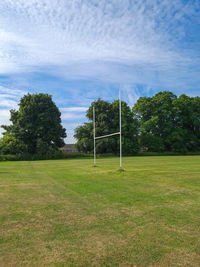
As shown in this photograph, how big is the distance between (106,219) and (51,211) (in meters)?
1.61

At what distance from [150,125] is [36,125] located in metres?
25.9

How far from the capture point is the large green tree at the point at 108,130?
50237 mm

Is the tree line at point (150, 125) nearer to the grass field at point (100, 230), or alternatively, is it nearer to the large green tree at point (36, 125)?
the large green tree at point (36, 125)

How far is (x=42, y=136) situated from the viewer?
46.2m

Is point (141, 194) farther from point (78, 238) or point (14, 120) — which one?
point (14, 120)

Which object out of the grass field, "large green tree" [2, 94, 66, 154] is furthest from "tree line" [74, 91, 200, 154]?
the grass field

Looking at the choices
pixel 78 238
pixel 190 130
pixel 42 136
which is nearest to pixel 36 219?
pixel 78 238

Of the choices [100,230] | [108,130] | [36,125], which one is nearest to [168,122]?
[108,130]

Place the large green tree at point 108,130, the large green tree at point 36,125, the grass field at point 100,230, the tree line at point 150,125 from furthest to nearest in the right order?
the tree line at point 150,125, the large green tree at point 108,130, the large green tree at point 36,125, the grass field at point 100,230

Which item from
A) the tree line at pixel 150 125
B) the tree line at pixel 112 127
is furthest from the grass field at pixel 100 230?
the tree line at pixel 150 125

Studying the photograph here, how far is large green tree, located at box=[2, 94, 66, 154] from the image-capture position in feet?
147

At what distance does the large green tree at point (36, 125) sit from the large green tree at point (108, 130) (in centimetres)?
552

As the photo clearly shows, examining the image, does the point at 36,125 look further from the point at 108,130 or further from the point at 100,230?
the point at 100,230

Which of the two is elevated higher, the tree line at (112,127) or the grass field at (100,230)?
the tree line at (112,127)
